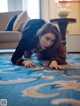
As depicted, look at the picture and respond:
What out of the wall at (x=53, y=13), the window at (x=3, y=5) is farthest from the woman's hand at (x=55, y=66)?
the window at (x=3, y=5)

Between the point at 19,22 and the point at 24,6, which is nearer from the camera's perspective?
the point at 19,22

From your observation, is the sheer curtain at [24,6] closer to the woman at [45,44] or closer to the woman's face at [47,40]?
the woman at [45,44]

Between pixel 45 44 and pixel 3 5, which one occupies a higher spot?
pixel 3 5

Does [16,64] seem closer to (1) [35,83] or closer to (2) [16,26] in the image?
(1) [35,83]

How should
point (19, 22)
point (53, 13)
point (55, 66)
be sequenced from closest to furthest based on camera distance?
point (55, 66)
point (19, 22)
point (53, 13)

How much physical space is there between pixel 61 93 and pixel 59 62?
847 millimetres

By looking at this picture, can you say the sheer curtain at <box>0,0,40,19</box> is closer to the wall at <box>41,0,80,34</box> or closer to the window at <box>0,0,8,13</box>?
the window at <box>0,0,8,13</box>

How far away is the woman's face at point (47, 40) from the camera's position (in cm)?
172

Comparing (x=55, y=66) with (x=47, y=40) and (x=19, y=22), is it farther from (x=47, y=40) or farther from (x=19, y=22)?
(x=19, y=22)

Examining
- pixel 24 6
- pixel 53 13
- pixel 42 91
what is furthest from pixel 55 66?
pixel 24 6

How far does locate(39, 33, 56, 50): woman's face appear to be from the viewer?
5.64 feet

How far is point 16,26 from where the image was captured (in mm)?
3029

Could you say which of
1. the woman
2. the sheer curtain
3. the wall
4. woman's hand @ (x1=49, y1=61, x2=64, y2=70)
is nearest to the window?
the sheer curtain

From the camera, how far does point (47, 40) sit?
174 centimetres
